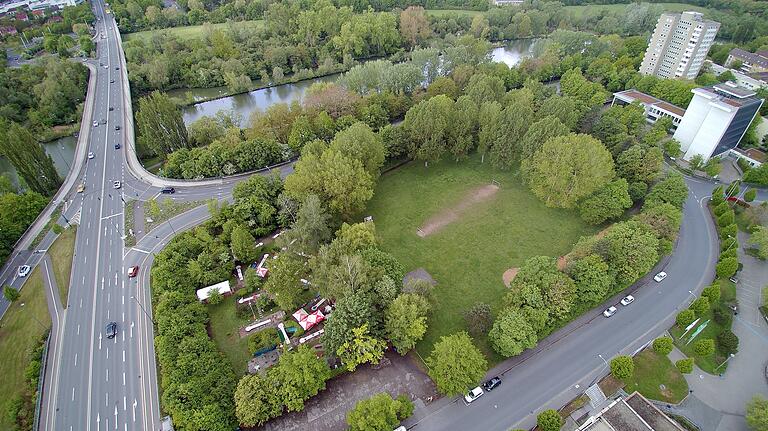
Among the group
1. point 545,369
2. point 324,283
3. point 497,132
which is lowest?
point 545,369

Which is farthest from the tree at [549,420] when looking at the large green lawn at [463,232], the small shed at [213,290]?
the small shed at [213,290]

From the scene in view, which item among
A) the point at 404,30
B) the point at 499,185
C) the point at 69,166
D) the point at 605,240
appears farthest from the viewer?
the point at 404,30

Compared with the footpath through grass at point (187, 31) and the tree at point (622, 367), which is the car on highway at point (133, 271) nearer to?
the tree at point (622, 367)

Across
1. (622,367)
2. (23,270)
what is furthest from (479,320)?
(23,270)

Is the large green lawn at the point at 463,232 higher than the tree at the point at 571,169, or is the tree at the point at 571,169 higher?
the tree at the point at 571,169

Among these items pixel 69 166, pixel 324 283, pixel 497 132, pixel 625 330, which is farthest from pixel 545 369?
pixel 69 166

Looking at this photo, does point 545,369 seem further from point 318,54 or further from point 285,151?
point 318,54

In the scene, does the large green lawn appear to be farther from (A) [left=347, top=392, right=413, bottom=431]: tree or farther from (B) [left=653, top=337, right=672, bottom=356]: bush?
(B) [left=653, top=337, right=672, bottom=356]: bush

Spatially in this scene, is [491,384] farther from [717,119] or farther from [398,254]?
[717,119]
